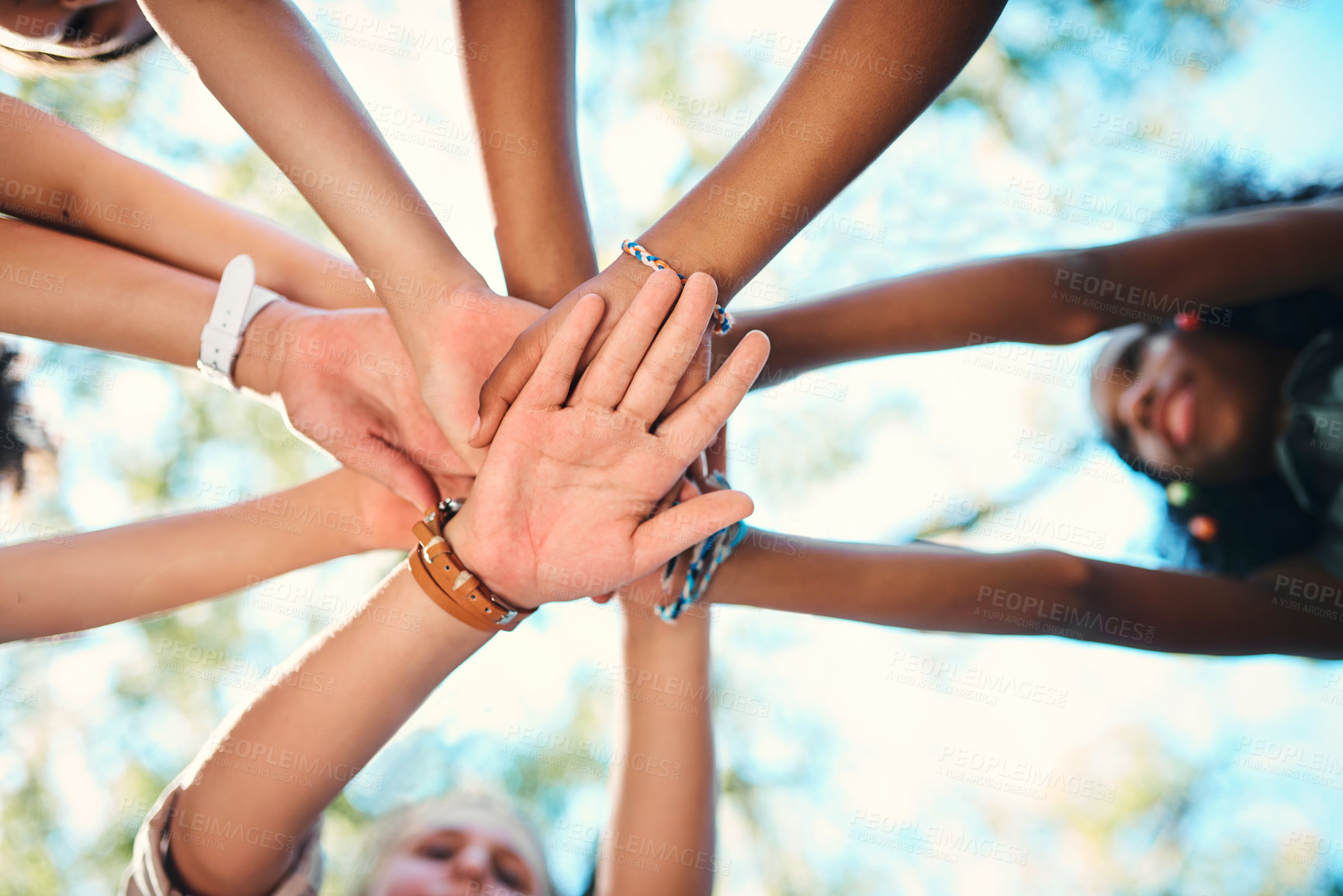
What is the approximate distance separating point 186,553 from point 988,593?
1427 millimetres

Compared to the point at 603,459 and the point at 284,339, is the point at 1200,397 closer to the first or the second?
the point at 603,459

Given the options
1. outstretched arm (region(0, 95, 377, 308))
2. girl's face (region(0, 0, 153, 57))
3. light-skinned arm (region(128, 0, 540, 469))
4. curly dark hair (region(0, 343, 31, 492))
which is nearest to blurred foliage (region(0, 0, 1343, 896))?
curly dark hair (region(0, 343, 31, 492))

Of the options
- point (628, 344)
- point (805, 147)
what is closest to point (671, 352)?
point (628, 344)

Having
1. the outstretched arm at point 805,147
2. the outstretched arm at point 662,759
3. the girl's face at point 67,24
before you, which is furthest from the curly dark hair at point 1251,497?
the girl's face at point 67,24

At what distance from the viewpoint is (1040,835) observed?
1941 mm

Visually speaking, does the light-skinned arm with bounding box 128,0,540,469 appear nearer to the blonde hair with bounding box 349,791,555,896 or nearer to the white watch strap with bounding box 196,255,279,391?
the white watch strap with bounding box 196,255,279,391

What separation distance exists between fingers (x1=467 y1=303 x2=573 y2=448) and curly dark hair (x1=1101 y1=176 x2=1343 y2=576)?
1.54 meters

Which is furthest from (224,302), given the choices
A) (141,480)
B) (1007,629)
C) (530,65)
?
(1007,629)

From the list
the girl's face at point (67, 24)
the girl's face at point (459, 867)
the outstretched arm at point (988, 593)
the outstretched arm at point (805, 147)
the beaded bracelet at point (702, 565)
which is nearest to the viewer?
the outstretched arm at point (805, 147)

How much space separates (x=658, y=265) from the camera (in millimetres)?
861

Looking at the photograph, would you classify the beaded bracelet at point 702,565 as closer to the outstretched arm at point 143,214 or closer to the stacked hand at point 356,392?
the stacked hand at point 356,392

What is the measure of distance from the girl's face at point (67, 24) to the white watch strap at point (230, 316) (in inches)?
25.1

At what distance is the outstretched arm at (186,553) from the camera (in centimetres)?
119

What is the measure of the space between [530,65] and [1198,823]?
8.12 feet
